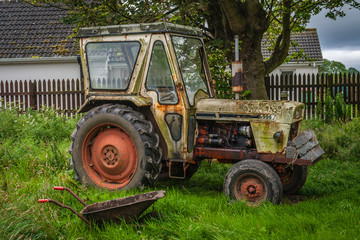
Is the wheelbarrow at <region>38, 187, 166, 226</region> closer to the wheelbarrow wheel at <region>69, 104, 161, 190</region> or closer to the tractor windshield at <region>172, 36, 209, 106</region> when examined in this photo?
the wheelbarrow wheel at <region>69, 104, 161, 190</region>

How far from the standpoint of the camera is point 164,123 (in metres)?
5.92

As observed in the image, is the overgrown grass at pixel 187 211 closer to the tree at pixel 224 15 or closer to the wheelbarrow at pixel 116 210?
the wheelbarrow at pixel 116 210

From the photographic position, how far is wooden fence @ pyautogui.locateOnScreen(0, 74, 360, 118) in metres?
14.1

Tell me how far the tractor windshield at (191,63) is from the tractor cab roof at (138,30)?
0.11m

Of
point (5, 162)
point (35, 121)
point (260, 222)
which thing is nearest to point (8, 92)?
point (35, 121)

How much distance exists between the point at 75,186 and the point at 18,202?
92 cm

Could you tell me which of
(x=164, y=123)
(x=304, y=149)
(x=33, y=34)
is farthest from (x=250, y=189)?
(x=33, y=34)

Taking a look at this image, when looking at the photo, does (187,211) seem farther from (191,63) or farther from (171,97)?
(191,63)

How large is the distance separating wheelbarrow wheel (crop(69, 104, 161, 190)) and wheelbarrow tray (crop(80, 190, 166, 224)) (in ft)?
3.15

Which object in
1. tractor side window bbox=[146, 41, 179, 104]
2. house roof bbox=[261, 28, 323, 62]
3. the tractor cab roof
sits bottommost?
tractor side window bbox=[146, 41, 179, 104]

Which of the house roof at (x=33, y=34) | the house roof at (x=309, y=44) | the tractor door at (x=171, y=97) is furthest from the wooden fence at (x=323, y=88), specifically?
the house roof at (x=309, y=44)

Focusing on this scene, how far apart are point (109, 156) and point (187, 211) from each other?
1.54 metres

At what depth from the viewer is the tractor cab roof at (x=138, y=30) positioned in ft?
19.2

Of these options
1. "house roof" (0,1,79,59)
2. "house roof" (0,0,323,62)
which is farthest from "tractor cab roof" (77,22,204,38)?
"house roof" (0,1,79,59)
